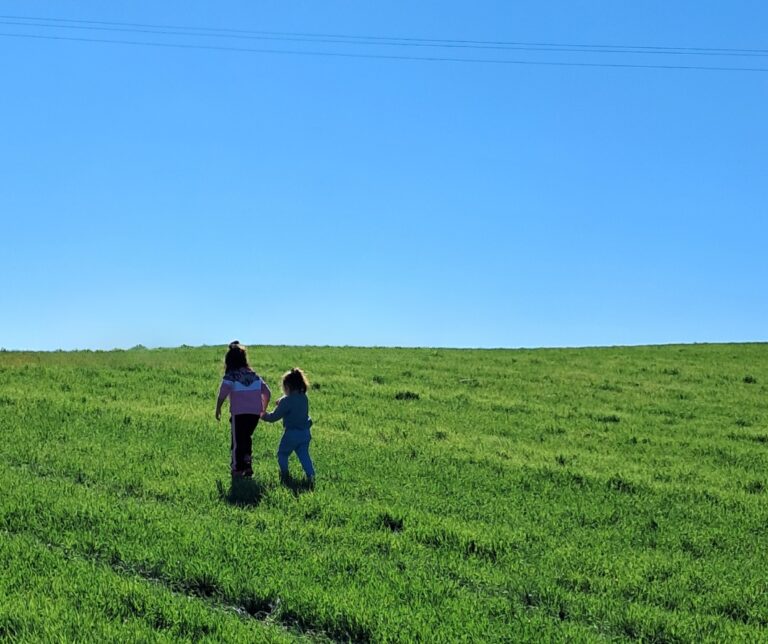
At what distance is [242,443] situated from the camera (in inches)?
557

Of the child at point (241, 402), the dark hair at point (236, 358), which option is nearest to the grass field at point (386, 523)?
the child at point (241, 402)

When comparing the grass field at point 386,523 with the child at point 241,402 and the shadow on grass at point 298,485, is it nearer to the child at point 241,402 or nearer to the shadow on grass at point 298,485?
the shadow on grass at point 298,485

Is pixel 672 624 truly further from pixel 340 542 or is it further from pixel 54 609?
pixel 54 609

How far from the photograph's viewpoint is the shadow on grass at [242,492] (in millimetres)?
12500

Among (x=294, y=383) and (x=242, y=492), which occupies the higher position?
(x=294, y=383)

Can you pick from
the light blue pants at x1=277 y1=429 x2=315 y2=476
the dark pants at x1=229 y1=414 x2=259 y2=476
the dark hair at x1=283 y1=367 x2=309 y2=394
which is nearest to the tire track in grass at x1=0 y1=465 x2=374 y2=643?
the dark pants at x1=229 y1=414 x2=259 y2=476

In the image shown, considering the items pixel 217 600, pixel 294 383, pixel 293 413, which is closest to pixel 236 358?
pixel 294 383

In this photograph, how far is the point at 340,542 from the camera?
10609mm

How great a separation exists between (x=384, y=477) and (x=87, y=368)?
56.9 feet

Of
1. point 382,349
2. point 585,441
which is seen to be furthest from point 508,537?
point 382,349

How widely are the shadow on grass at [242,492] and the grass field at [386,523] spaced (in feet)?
0.22

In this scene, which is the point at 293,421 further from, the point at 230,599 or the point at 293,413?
the point at 230,599

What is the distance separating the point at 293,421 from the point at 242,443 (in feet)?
3.01

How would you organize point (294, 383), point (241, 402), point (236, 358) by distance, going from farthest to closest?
point (236, 358)
point (241, 402)
point (294, 383)
